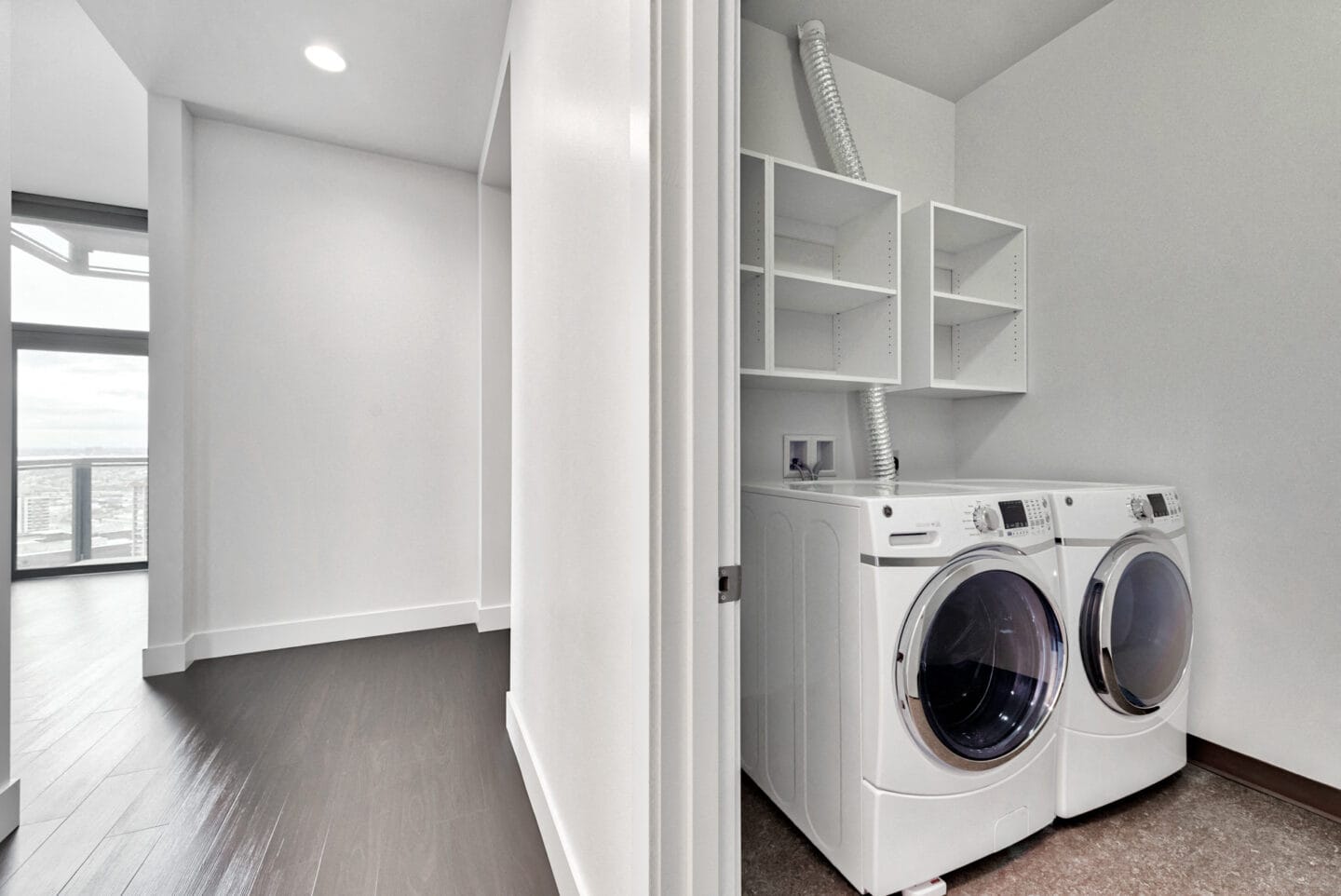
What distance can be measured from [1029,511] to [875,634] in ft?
1.85

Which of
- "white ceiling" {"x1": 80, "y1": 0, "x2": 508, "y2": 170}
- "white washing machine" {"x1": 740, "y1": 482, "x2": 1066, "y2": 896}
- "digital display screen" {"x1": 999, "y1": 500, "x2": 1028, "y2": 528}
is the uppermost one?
"white ceiling" {"x1": 80, "y1": 0, "x2": 508, "y2": 170}

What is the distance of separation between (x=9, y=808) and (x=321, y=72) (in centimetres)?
263

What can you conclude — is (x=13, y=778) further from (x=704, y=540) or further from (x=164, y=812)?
(x=704, y=540)

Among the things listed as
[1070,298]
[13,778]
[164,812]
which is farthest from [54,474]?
[1070,298]

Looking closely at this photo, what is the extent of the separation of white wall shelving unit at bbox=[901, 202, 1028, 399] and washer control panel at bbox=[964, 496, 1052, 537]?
698 millimetres

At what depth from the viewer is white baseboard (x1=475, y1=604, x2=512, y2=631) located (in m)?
3.00

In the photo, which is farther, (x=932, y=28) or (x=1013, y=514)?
(x=932, y=28)

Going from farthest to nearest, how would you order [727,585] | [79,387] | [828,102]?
[79,387]
[828,102]
[727,585]

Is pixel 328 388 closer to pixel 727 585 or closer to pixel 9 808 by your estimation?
pixel 9 808

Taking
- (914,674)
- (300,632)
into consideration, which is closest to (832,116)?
(914,674)

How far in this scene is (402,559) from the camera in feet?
9.80

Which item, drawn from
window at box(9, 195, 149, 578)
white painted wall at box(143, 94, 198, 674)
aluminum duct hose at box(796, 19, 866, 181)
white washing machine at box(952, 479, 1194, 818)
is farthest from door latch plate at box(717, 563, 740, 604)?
window at box(9, 195, 149, 578)

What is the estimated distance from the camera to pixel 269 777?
65.8 inches

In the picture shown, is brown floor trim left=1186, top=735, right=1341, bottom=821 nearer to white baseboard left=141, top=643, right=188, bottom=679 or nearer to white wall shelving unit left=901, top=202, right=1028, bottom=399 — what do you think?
white wall shelving unit left=901, top=202, right=1028, bottom=399
